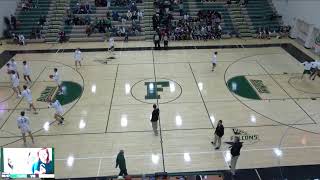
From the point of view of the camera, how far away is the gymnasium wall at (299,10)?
26.4 meters

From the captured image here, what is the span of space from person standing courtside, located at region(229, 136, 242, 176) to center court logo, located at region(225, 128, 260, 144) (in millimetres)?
2144

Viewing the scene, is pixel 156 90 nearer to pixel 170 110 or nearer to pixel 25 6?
pixel 170 110

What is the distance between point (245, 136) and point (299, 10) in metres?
17.9

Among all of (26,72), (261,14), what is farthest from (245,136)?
(261,14)

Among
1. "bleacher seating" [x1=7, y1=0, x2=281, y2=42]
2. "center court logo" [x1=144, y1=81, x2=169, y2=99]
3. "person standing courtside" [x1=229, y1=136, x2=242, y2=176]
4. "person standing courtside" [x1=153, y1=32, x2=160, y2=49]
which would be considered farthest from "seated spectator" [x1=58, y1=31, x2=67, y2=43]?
"person standing courtside" [x1=229, y1=136, x2=242, y2=176]

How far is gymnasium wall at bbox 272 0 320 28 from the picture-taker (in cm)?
2639

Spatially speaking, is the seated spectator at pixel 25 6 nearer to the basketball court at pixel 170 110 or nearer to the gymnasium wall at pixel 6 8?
the gymnasium wall at pixel 6 8

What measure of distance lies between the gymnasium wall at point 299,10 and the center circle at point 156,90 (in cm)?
1334

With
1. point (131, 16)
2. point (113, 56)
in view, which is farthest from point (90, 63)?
point (131, 16)

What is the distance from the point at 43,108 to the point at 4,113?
1.93m

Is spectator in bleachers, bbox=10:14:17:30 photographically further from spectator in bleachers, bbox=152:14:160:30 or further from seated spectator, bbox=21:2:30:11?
spectator in bleachers, bbox=152:14:160:30

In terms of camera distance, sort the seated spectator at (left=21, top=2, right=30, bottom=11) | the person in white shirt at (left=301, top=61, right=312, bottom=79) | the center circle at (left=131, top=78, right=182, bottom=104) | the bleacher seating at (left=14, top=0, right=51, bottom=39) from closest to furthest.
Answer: the center circle at (left=131, top=78, right=182, bottom=104) → the person in white shirt at (left=301, top=61, right=312, bottom=79) → the bleacher seating at (left=14, top=0, right=51, bottom=39) → the seated spectator at (left=21, top=2, right=30, bottom=11)

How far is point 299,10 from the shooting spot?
28.9 metres

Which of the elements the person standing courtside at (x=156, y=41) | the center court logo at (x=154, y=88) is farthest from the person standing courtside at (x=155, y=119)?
the person standing courtside at (x=156, y=41)
